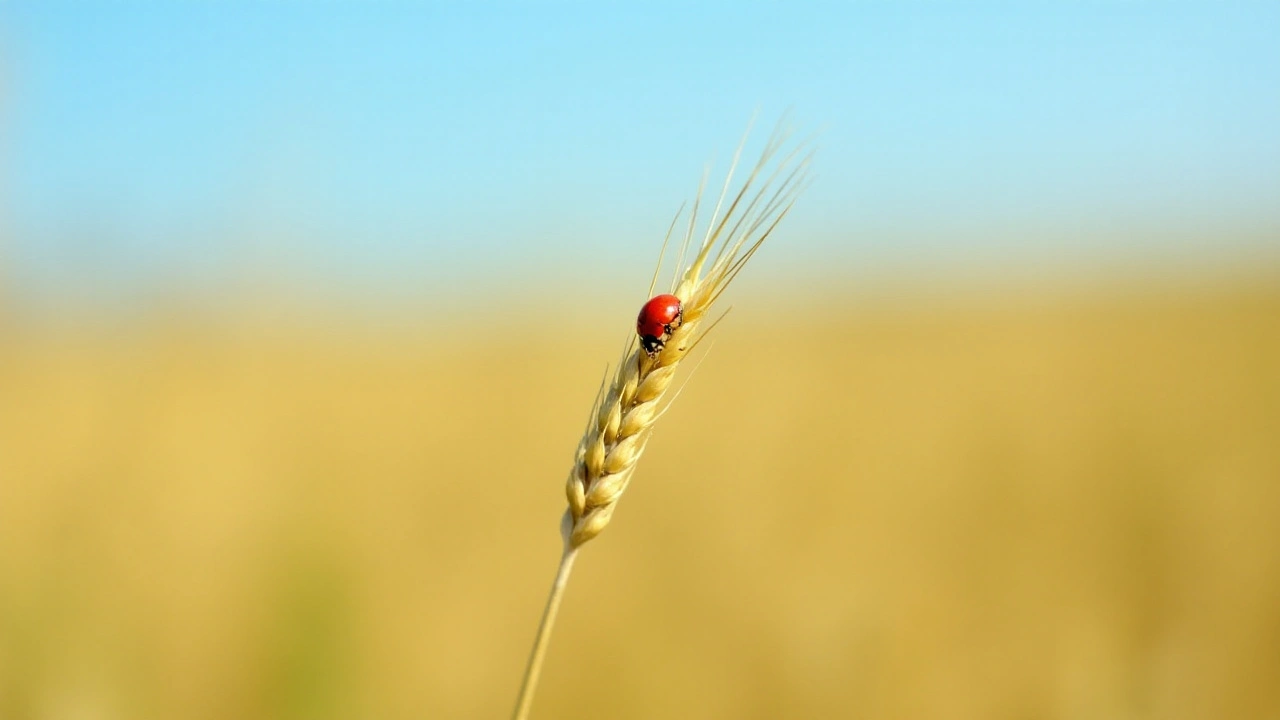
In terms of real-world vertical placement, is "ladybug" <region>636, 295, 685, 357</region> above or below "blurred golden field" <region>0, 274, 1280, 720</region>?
above

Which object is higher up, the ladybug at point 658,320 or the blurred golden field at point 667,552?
the ladybug at point 658,320

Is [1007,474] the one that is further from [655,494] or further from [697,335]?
[697,335]

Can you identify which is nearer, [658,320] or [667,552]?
[658,320]

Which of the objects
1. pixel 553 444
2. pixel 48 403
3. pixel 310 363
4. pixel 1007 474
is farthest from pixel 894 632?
pixel 310 363

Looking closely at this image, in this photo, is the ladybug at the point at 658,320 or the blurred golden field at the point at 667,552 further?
the blurred golden field at the point at 667,552

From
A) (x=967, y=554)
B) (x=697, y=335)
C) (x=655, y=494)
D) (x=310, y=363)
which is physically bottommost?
(x=310, y=363)
